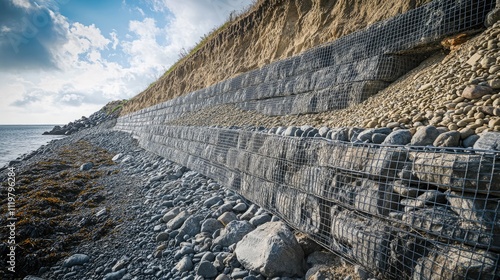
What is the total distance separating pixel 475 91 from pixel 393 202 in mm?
1514

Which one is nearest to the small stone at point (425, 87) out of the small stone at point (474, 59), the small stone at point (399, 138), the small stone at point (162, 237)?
the small stone at point (474, 59)

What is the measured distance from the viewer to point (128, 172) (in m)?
7.46

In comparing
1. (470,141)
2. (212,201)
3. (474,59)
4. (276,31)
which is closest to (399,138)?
(470,141)

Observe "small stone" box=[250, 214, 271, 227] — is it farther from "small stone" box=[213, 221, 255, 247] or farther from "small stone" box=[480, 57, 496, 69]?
"small stone" box=[480, 57, 496, 69]

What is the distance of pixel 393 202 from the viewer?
1.87 metres

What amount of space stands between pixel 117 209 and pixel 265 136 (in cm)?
326

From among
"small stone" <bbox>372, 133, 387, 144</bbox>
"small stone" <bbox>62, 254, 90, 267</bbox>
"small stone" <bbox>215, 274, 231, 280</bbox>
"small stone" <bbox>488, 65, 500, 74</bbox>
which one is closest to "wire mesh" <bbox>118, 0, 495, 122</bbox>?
"small stone" <bbox>488, 65, 500, 74</bbox>

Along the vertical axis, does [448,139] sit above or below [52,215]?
above

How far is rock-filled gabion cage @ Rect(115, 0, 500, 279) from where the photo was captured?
150 centimetres

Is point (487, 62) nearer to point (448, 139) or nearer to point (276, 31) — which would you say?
→ point (448, 139)

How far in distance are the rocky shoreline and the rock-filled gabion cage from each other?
0.27m

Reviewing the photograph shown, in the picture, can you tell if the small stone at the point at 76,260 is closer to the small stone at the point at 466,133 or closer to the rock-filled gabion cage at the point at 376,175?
the rock-filled gabion cage at the point at 376,175

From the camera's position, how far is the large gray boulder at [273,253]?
2.28 m

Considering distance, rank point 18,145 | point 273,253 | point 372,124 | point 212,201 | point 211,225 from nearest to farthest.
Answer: point 273,253, point 372,124, point 211,225, point 212,201, point 18,145
